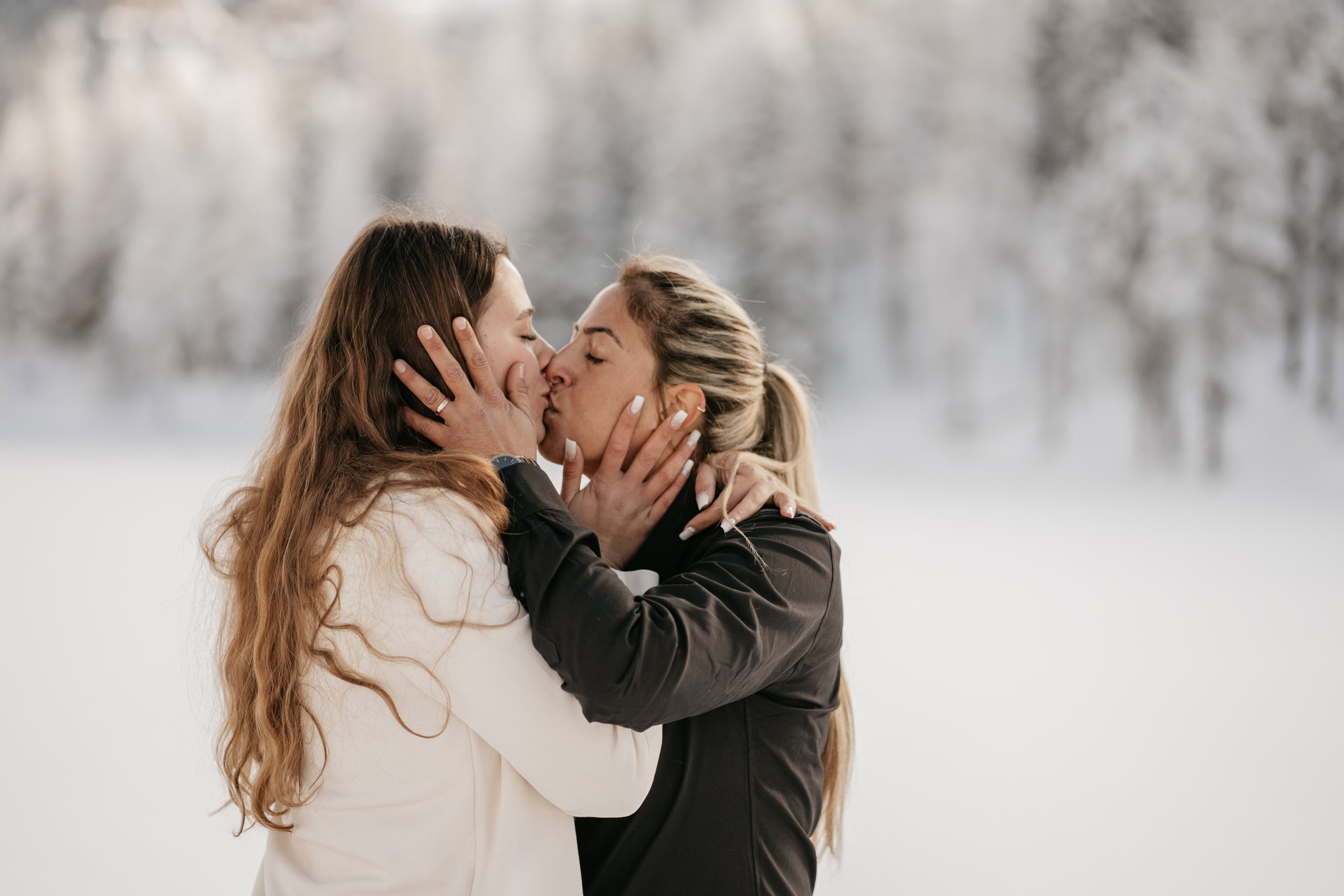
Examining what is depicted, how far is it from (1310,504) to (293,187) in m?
12.4

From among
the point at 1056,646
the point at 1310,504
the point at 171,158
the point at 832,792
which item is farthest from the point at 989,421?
the point at 171,158

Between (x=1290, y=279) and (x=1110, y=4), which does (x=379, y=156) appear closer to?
(x=1110, y=4)

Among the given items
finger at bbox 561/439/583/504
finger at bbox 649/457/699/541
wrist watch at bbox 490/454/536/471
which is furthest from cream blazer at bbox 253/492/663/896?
finger at bbox 561/439/583/504

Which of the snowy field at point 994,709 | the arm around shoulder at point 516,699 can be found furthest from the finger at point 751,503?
the snowy field at point 994,709

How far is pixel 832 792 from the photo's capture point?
1.81 m

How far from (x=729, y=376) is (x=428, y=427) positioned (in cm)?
60

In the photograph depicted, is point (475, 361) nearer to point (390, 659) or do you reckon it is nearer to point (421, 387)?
point (421, 387)

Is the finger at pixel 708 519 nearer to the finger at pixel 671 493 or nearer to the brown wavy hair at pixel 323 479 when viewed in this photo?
the finger at pixel 671 493

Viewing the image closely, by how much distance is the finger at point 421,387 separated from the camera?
1355mm

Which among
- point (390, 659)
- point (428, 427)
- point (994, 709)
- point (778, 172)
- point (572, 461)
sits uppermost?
point (778, 172)

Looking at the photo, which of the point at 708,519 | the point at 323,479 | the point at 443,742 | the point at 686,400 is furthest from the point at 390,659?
the point at 686,400

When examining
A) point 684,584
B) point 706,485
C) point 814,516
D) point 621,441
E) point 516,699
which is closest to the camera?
point 516,699

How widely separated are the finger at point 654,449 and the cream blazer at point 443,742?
0.50 m

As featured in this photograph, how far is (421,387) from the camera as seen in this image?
4.45 feet
